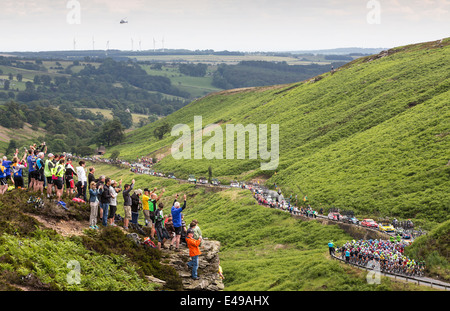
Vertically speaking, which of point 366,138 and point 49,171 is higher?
point 49,171

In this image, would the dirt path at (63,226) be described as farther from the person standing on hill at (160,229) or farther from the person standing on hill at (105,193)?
the person standing on hill at (160,229)

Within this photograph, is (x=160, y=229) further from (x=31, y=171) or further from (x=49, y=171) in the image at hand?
(x=31, y=171)

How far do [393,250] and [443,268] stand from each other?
11.0 feet

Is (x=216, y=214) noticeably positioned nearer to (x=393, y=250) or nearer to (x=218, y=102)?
(x=393, y=250)

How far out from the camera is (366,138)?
85750mm

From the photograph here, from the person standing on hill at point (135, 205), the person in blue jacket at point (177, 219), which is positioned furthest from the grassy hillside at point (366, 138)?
the person standing on hill at point (135, 205)

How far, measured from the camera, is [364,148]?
80.6m

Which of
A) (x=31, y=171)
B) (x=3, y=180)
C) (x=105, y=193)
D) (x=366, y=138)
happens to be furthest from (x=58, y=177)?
(x=366, y=138)

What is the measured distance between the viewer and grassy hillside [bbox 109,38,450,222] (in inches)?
2409

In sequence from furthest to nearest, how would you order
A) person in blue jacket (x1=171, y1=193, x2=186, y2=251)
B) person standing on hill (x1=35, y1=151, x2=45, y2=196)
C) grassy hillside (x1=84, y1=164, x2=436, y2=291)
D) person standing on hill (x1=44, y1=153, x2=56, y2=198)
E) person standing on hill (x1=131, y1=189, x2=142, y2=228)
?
grassy hillside (x1=84, y1=164, x2=436, y2=291)
person standing on hill (x1=35, y1=151, x2=45, y2=196)
person standing on hill (x1=131, y1=189, x2=142, y2=228)
person standing on hill (x1=44, y1=153, x2=56, y2=198)
person in blue jacket (x1=171, y1=193, x2=186, y2=251)

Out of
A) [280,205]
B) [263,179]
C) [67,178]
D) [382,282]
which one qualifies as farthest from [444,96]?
[67,178]

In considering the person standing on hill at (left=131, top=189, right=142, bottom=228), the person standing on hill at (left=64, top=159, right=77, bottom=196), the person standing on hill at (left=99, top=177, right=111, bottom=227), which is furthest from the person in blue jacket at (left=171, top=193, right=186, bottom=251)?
the person standing on hill at (left=64, top=159, right=77, bottom=196)

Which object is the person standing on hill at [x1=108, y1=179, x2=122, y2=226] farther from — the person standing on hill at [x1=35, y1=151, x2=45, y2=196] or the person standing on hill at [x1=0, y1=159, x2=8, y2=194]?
the person standing on hill at [x1=0, y1=159, x2=8, y2=194]

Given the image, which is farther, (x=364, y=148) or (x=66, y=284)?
(x=364, y=148)
